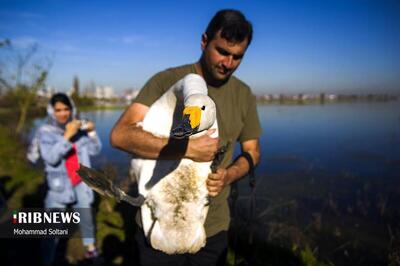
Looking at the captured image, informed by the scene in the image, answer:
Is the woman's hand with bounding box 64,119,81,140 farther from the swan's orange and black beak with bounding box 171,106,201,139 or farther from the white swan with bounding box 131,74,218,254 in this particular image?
the swan's orange and black beak with bounding box 171,106,201,139

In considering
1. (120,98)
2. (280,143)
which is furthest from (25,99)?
(120,98)

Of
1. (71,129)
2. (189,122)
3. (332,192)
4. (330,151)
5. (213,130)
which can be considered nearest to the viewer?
(189,122)

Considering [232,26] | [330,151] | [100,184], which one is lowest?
[330,151]

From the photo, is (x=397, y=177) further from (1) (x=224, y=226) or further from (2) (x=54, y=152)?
(2) (x=54, y=152)

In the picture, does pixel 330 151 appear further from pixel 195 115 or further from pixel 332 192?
pixel 195 115

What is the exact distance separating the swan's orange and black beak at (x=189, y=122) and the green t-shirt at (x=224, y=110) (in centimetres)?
99

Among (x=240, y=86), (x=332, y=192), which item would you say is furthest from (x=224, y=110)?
(x=332, y=192)

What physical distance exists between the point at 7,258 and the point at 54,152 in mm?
2761

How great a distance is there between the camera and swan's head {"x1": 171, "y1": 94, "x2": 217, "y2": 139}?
1.91 metres

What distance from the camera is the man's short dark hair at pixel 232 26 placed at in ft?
9.68

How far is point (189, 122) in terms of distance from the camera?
1.95 metres

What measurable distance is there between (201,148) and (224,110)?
2.56 feet

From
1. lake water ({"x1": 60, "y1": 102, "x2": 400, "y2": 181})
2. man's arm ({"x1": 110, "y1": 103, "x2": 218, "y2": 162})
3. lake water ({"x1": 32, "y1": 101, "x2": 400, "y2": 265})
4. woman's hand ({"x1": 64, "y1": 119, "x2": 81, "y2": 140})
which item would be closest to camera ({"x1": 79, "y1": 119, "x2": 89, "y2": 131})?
woman's hand ({"x1": 64, "y1": 119, "x2": 81, "y2": 140})

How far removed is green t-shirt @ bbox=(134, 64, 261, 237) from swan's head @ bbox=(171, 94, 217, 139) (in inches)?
36.7
